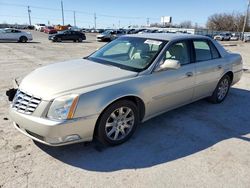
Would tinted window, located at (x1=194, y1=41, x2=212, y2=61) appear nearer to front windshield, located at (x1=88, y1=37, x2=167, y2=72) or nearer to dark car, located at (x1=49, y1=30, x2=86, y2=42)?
front windshield, located at (x1=88, y1=37, x2=167, y2=72)

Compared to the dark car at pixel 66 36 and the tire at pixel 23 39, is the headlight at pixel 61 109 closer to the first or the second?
the tire at pixel 23 39

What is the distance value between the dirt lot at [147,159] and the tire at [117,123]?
14cm

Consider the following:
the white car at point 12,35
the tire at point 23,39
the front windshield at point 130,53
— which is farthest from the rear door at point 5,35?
the front windshield at point 130,53

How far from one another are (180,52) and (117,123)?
1.82 metres

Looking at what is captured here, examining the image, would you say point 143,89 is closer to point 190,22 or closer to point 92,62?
point 92,62

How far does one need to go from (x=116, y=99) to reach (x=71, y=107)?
63 cm

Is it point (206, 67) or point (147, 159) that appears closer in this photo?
point (147, 159)

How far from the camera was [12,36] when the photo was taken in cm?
2284

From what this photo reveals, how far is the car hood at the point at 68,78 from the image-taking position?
2936 millimetres

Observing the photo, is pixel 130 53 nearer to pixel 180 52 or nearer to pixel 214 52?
pixel 180 52

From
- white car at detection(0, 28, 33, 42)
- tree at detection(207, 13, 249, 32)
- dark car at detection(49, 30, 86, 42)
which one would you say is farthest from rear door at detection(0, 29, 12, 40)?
tree at detection(207, 13, 249, 32)

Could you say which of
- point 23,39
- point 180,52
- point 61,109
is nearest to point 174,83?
point 180,52

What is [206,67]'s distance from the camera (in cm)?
456

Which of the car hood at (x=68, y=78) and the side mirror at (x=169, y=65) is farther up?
the side mirror at (x=169, y=65)
